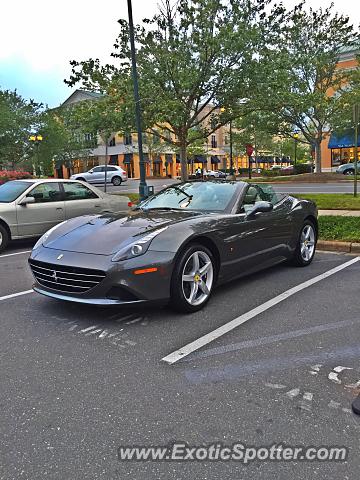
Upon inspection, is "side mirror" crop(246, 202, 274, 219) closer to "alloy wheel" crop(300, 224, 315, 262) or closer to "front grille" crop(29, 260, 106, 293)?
"alloy wheel" crop(300, 224, 315, 262)

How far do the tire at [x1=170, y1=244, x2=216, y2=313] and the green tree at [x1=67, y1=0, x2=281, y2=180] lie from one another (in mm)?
9595

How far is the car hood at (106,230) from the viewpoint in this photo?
13.0 feet

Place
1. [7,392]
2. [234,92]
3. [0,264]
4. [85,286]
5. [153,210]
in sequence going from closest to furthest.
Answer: [7,392], [85,286], [153,210], [0,264], [234,92]

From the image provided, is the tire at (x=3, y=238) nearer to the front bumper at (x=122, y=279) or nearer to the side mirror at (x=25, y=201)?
the side mirror at (x=25, y=201)

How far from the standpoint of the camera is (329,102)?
26.3 meters

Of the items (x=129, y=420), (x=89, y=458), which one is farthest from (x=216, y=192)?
(x=89, y=458)

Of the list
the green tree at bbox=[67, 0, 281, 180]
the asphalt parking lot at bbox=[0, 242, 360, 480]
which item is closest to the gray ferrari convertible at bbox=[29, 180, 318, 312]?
the asphalt parking lot at bbox=[0, 242, 360, 480]

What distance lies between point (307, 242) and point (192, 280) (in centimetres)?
278

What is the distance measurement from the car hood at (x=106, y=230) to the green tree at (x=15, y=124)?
106 feet

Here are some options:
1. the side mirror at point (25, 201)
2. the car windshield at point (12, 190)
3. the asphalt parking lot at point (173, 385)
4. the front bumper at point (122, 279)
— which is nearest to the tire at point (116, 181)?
the car windshield at point (12, 190)

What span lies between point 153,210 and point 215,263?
43.0 inches

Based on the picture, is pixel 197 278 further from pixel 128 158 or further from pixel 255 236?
pixel 128 158

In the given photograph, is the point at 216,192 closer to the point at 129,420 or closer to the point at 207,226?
the point at 207,226

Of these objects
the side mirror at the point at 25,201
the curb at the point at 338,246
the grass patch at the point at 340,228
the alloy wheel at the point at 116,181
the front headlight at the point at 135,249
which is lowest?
the curb at the point at 338,246
